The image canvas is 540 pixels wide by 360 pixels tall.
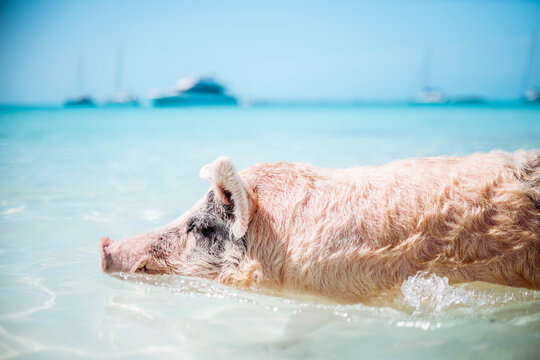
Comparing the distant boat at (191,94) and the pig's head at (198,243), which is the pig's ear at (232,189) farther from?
the distant boat at (191,94)

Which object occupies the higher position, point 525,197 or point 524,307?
point 525,197

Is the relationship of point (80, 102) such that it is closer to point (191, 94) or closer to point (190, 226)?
point (191, 94)

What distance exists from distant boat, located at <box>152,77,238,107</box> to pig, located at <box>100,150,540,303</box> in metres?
65.6

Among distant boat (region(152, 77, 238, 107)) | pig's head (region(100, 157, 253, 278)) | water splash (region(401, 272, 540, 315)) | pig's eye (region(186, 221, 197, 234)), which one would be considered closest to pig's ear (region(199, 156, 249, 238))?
pig's head (region(100, 157, 253, 278))

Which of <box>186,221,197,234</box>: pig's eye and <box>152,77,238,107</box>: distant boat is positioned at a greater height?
<box>152,77,238,107</box>: distant boat

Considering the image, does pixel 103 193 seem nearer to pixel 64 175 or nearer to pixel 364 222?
pixel 64 175

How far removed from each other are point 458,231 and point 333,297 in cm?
85

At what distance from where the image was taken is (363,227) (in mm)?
2510

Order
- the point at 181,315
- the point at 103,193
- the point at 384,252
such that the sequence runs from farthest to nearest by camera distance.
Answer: the point at 103,193 → the point at 181,315 → the point at 384,252

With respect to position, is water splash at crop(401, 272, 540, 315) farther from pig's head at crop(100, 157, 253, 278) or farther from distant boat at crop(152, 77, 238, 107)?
distant boat at crop(152, 77, 238, 107)

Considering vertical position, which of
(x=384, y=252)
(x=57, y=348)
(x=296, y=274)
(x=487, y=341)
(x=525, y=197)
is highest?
(x=525, y=197)

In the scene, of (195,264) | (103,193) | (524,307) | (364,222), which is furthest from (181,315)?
(103,193)

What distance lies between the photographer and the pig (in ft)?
7.77

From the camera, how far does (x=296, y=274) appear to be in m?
2.58
